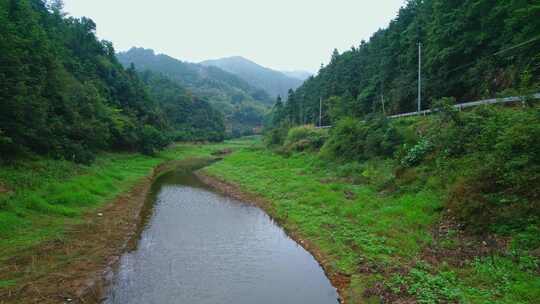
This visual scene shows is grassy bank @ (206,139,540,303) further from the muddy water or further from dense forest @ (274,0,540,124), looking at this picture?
dense forest @ (274,0,540,124)

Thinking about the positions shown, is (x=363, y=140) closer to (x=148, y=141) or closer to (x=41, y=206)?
(x=41, y=206)

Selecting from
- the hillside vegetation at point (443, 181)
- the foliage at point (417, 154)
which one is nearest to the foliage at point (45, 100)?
the hillside vegetation at point (443, 181)

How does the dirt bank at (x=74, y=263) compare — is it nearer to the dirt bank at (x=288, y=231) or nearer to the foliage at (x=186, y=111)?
the dirt bank at (x=288, y=231)

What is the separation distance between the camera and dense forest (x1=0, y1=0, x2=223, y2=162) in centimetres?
2097

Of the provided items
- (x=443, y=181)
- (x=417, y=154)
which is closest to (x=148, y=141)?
(x=417, y=154)

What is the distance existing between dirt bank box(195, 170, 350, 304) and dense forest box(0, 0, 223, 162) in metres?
12.9

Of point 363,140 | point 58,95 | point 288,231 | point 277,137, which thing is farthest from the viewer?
point 277,137

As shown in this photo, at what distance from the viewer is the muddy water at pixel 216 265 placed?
1045 cm

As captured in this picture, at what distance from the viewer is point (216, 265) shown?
42.1 feet

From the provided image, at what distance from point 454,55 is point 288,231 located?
25.0 metres

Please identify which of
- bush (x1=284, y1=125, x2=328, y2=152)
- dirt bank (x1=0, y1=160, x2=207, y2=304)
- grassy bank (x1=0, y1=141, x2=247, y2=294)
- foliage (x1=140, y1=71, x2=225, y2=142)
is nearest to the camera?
dirt bank (x1=0, y1=160, x2=207, y2=304)

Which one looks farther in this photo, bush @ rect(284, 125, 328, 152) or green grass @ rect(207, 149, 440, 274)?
bush @ rect(284, 125, 328, 152)

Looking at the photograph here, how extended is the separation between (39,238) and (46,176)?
8.62 meters

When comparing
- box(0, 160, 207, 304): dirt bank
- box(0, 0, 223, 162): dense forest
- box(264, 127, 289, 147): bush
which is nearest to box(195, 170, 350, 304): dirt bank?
box(0, 160, 207, 304): dirt bank
